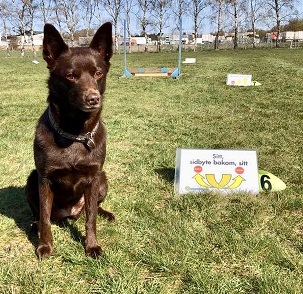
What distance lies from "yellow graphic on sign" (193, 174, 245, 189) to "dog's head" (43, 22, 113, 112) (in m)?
1.53

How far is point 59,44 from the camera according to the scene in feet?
8.60

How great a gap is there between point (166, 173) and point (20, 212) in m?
1.78

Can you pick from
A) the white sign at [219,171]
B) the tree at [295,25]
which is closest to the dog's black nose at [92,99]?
the white sign at [219,171]

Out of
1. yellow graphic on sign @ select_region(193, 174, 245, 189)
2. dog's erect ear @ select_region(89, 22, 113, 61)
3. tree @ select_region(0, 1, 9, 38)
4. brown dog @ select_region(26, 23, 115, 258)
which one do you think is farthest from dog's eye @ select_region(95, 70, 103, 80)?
tree @ select_region(0, 1, 9, 38)

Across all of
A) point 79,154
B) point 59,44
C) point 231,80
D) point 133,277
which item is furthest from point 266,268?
point 231,80

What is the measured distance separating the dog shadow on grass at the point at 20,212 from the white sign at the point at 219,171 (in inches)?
47.9

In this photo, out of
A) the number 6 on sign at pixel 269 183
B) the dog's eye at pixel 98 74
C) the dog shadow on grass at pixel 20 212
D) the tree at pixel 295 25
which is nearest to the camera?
the dog's eye at pixel 98 74

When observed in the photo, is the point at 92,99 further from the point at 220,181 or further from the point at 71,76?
the point at 220,181

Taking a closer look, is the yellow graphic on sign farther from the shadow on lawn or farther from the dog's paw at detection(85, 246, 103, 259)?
the dog's paw at detection(85, 246, 103, 259)

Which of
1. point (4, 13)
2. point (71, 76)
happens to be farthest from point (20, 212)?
point (4, 13)

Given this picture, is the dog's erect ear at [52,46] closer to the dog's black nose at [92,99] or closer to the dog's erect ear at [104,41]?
the dog's erect ear at [104,41]

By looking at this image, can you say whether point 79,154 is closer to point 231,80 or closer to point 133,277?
point 133,277

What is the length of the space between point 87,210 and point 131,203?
927mm

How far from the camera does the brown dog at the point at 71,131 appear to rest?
2576 millimetres
